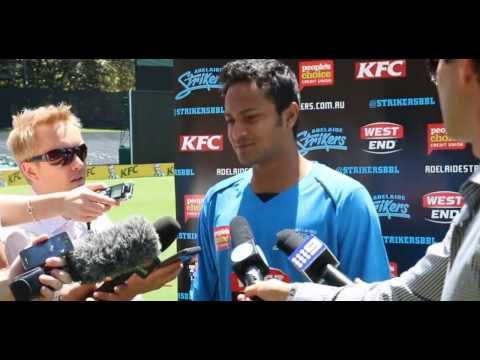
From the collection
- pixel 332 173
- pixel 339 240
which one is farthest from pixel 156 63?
pixel 339 240

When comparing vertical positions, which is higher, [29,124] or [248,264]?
[29,124]

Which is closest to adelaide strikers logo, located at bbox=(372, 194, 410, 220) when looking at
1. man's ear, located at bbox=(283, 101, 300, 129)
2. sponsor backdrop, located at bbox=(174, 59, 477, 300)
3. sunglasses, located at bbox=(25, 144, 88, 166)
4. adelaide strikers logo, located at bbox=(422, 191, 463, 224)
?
sponsor backdrop, located at bbox=(174, 59, 477, 300)

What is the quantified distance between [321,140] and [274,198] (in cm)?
50

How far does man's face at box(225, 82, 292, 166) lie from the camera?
8.63 ft

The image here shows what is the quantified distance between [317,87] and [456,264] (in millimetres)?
1659

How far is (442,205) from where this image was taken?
2904 millimetres

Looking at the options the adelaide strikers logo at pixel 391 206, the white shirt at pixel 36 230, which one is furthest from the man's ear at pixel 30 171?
the adelaide strikers logo at pixel 391 206

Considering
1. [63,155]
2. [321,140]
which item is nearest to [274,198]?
[321,140]

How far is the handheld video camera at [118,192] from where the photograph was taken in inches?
94.8

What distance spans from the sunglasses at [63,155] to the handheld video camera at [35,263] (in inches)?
19.0

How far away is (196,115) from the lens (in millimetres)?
3033

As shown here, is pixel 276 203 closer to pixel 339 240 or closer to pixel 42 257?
pixel 339 240

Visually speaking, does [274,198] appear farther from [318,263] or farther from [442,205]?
[442,205]
